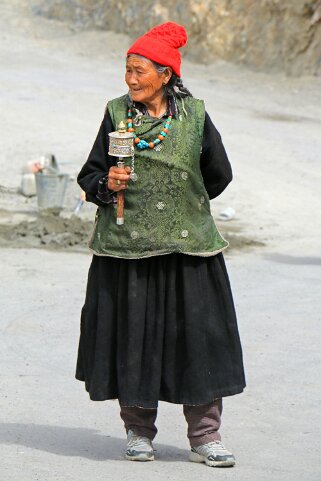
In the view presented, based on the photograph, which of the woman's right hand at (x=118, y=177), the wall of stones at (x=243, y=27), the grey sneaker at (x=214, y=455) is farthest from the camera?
the wall of stones at (x=243, y=27)

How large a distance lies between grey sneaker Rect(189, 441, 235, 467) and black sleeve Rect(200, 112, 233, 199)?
996 mm

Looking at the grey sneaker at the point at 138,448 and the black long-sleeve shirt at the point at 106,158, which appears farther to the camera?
the grey sneaker at the point at 138,448

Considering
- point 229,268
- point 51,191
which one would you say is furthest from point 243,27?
point 229,268

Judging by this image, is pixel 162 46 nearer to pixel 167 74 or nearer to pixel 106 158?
pixel 167 74

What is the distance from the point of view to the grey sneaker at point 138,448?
5.18 meters

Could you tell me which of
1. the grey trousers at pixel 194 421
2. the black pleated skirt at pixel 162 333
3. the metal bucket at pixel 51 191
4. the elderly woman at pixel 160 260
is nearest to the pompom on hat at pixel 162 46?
the elderly woman at pixel 160 260

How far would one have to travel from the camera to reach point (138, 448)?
17.0 ft

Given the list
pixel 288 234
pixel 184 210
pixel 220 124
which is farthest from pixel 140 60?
pixel 220 124

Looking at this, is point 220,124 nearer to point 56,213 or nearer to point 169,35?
point 56,213

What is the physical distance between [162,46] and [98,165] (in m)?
0.52

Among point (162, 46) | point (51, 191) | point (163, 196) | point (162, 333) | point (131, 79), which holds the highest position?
point (162, 46)

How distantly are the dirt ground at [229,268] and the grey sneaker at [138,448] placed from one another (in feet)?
0.19

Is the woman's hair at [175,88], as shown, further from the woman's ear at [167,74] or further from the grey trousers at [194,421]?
the grey trousers at [194,421]

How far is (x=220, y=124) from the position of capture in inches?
656
